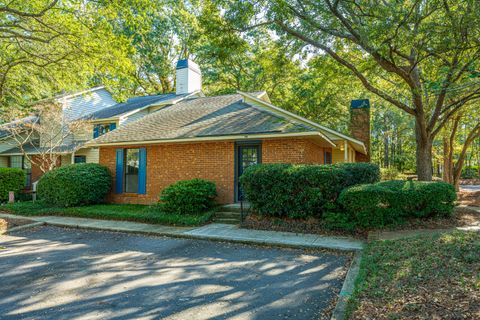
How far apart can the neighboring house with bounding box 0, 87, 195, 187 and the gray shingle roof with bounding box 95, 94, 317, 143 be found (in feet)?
7.97

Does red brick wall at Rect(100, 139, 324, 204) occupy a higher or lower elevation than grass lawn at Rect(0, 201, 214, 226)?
higher

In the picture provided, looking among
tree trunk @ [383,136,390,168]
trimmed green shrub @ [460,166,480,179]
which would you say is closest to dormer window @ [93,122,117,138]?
tree trunk @ [383,136,390,168]

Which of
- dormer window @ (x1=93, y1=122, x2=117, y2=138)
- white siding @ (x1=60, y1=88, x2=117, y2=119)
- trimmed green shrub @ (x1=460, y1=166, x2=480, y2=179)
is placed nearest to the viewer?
dormer window @ (x1=93, y1=122, x2=117, y2=138)

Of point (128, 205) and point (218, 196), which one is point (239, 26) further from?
point (128, 205)

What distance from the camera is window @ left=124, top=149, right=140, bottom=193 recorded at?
1270 cm

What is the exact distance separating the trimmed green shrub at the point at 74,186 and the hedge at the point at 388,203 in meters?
9.16

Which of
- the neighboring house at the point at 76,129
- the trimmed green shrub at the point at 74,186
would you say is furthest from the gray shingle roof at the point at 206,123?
the neighboring house at the point at 76,129

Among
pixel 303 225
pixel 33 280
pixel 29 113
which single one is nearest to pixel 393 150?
pixel 303 225

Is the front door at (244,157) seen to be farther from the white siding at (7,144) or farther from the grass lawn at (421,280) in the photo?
the white siding at (7,144)

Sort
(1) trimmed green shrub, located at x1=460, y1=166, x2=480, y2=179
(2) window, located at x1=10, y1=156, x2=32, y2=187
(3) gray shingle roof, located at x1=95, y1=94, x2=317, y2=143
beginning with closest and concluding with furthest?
(3) gray shingle roof, located at x1=95, y1=94, x2=317, y2=143 < (2) window, located at x1=10, y1=156, x2=32, y2=187 < (1) trimmed green shrub, located at x1=460, y1=166, x2=480, y2=179

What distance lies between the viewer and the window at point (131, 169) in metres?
12.7

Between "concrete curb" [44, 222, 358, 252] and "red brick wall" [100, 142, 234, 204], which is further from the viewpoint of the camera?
"red brick wall" [100, 142, 234, 204]

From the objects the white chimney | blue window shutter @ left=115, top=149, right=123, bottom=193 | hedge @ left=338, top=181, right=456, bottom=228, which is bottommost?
hedge @ left=338, top=181, right=456, bottom=228

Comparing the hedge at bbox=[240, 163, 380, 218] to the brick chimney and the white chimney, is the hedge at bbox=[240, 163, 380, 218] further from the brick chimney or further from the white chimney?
the white chimney
